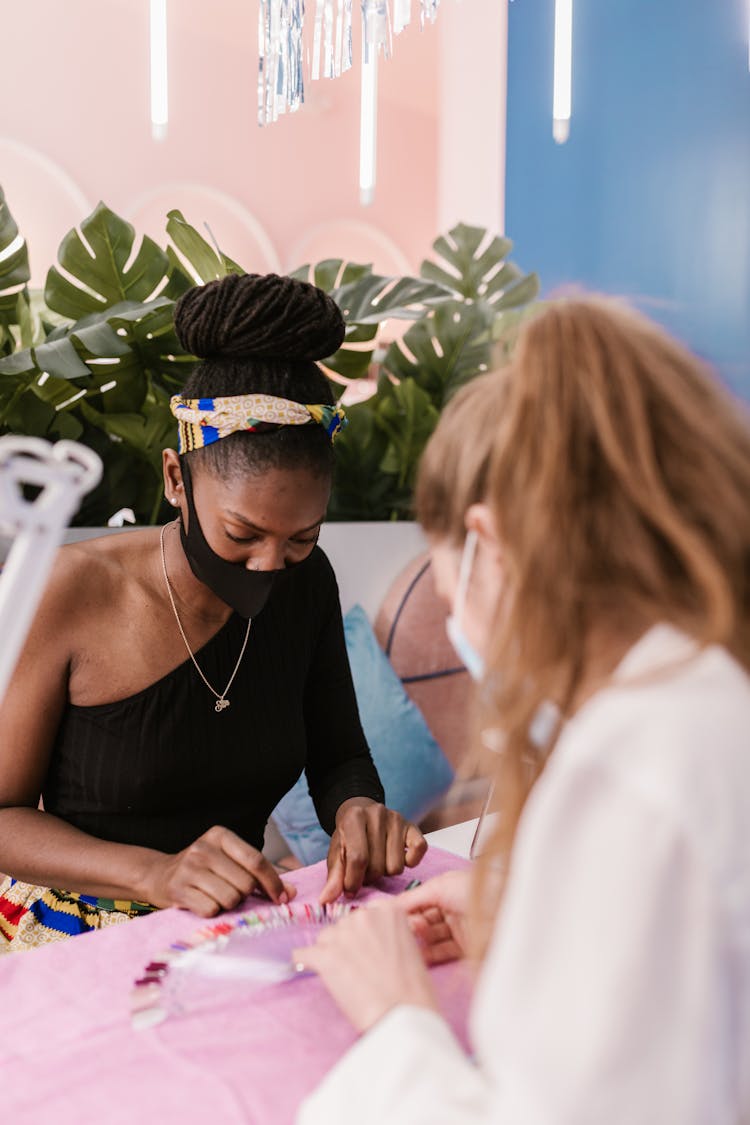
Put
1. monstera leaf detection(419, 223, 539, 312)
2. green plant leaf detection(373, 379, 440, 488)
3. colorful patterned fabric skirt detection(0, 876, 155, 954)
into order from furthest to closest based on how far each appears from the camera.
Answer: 1. monstera leaf detection(419, 223, 539, 312)
2. green plant leaf detection(373, 379, 440, 488)
3. colorful patterned fabric skirt detection(0, 876, 155, 954)

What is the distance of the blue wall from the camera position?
3623 mm

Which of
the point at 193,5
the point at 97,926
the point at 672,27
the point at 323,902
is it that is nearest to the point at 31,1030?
the point at 323,902

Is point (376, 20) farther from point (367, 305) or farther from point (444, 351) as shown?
point (444, 351)

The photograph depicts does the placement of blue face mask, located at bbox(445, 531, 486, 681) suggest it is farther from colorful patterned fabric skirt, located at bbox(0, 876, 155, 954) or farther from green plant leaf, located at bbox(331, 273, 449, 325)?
green plant leaf, located at bbox(331, 273, 449, 325)

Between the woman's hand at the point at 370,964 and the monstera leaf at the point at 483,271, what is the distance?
2.49 meters

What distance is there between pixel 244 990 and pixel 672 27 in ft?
12.9

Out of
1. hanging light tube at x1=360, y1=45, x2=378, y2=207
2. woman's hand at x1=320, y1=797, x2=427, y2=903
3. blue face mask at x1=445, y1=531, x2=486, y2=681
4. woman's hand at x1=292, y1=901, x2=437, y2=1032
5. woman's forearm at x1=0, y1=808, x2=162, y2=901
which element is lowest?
woman's forearm at x1=0, y1=808, x2=162, y2=901

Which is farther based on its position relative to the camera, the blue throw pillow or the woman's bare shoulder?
the blue throw pillow

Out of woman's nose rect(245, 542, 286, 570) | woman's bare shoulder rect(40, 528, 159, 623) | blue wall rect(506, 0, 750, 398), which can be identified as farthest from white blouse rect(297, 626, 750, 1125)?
blue wall rect(506, 0, 750, 398)

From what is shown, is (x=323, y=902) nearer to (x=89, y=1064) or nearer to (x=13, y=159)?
(x=89, y=1064)

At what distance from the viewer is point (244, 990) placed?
0.92 meters

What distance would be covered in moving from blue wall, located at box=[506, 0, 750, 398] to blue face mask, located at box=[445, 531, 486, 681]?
108 inches

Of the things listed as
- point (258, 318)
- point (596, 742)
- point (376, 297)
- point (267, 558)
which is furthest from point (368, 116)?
point (596, 742)

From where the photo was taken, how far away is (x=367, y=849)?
1.19 m
